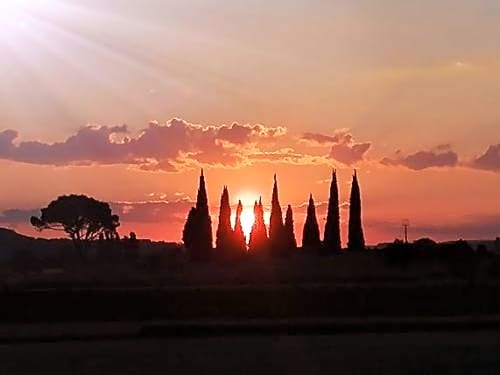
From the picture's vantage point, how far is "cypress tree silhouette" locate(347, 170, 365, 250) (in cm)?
6575

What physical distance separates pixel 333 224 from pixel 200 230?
850 centimetres

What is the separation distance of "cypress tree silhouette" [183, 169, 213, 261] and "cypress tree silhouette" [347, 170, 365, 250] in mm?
8826

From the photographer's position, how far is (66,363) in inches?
832

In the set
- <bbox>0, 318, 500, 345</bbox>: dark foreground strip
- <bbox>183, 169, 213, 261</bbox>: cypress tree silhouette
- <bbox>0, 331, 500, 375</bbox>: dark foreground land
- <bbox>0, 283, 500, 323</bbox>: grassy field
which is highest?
<bbox>183, 169, 213, 261</bbox>: cypress tree silhouette

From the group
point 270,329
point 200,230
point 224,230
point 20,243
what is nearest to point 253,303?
point 270,329

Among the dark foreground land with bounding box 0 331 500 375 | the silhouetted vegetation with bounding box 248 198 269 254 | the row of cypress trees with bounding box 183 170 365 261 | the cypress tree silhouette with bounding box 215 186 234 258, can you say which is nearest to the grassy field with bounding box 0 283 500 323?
the dark foreground land with bounding box 0 331 500 375

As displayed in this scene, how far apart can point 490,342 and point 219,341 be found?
6.61 meters

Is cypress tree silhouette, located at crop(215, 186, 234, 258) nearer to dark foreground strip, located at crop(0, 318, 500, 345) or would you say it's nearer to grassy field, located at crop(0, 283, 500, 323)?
grassy field, located at crop(0, 283, 500, 323)

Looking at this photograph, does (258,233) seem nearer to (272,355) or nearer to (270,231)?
(270,231)

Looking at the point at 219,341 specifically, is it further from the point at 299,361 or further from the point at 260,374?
the point at 260,374

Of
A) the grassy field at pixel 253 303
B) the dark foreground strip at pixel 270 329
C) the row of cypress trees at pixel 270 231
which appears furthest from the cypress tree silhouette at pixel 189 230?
the dark foreground strip at pixel 270 329

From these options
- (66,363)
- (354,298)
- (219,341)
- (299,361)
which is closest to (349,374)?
(299,361)

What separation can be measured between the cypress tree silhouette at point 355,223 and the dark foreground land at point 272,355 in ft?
126

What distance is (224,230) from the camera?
71.2 m
